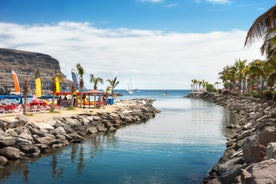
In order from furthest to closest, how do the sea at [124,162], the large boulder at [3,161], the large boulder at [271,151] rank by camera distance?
1. the large boulder at [3,161]
2. the sea at [124,162]
3. the large boulder at [271,151]

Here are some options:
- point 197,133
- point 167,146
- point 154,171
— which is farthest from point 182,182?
point 197,133

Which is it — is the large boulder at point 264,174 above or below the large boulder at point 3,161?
above

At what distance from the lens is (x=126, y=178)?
1600 cm

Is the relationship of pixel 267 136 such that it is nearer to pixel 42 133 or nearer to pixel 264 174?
pixel 264 174

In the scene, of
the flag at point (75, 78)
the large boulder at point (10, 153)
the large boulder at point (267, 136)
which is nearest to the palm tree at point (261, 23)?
the large boulder at point (267, 136)

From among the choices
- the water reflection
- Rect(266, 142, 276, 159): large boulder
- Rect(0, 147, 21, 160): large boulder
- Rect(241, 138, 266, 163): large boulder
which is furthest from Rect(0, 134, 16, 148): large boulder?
Answer: Rect(266, 142, 276, 159): large boulder

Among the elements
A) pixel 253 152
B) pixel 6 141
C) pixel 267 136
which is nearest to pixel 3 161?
pixel 6 141

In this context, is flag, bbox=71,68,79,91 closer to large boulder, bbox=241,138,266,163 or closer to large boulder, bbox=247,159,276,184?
large boulder, bbox=241,138,266,163

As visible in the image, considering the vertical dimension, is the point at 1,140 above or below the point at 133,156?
above

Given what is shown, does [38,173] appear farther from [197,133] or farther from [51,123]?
[197,133]

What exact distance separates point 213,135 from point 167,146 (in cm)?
774

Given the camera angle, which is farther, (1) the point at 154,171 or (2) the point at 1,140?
(2) the point at 1,140

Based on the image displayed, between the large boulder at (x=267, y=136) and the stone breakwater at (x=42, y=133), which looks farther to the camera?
the stone breakwater at (x=42, y=133)

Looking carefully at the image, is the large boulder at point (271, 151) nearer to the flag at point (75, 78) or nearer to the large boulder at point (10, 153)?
the large boulder at point (10, 153)
